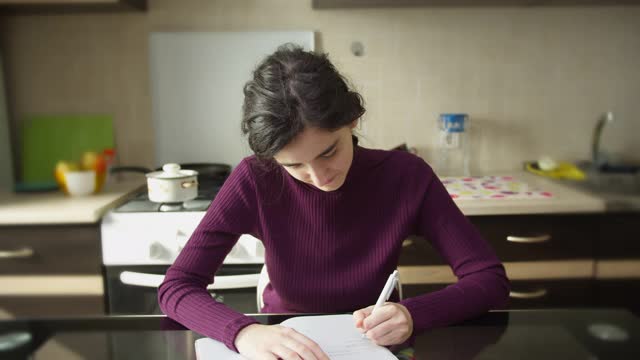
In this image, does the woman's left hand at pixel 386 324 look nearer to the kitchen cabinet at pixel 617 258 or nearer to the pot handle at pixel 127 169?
the kitchen cabinet at pixel 617 258

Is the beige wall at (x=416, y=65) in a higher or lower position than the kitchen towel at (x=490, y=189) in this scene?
higher

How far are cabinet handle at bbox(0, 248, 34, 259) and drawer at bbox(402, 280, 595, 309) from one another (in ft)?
3.66

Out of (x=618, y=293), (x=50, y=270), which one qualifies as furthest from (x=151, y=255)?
(x=618, y=293)

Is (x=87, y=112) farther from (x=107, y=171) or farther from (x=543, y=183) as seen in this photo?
(x=543, y=183)

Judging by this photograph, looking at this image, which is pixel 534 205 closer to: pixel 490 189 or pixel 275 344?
pixel 490 189

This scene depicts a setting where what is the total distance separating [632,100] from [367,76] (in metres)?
1.04

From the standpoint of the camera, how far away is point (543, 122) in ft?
6.75

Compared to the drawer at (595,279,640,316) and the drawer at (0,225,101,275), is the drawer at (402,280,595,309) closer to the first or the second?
the drawer at (595,279,640,316)

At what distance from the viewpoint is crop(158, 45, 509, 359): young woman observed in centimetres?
86

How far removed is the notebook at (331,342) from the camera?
0.72 meters

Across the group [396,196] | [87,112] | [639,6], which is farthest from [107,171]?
[639,6]

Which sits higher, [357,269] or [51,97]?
[51,97]

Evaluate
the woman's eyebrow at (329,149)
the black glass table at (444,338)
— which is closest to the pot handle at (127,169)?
the black glass table at (444,338)

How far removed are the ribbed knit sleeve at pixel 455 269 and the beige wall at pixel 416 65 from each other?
1.01 metres
